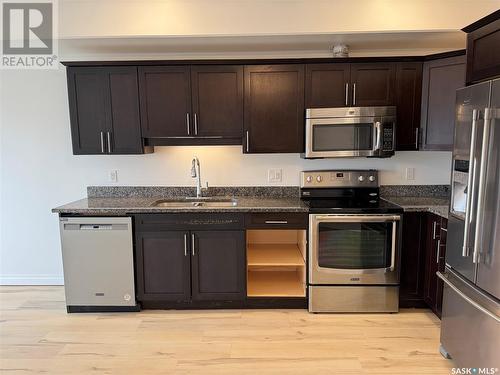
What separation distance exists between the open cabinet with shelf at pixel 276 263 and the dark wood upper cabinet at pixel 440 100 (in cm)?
136

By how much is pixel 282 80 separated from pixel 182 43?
0.93 m

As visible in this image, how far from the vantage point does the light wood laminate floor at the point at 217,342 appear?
7.28 feet

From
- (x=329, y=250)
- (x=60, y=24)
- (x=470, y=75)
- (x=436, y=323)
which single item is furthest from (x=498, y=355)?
(x=60, y=24)

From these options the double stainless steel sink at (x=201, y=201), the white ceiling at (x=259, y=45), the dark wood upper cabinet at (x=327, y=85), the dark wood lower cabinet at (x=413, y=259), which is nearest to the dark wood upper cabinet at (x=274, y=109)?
the dark wood upper cabinet at (x=327, y=85)

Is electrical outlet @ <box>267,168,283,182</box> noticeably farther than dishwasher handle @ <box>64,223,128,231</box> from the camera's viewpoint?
Yes

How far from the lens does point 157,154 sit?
3354 mm

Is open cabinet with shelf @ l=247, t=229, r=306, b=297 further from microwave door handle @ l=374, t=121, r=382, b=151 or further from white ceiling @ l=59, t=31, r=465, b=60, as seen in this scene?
white ceiling @ l=59, t=31, r=465, b=60

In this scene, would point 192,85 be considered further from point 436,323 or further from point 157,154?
point 436,323

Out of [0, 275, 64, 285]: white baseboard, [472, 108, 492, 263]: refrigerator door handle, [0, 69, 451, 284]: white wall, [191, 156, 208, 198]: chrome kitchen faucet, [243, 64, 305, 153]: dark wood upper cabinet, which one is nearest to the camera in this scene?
[472, 108, 492, 263]: refrigerator door handle

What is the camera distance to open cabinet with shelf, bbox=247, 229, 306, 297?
9.70 ft

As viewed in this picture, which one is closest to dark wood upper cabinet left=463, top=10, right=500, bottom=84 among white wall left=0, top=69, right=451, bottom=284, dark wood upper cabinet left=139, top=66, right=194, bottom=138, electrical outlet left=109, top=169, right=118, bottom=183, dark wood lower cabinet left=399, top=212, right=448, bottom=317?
dark wood lower cabinet left=399, top=212, right=448, bottom=317

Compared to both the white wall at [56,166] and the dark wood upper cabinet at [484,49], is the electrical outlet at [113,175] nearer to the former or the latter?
the white wall at [56,166]

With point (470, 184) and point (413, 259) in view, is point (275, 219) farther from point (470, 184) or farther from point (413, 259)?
point (470, 184)

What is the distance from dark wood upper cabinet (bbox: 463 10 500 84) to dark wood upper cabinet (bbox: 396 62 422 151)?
869 millimetres
